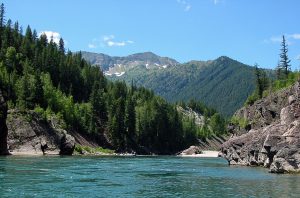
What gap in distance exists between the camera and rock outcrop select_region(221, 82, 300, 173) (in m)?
63.9

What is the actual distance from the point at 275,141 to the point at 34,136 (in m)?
70.8

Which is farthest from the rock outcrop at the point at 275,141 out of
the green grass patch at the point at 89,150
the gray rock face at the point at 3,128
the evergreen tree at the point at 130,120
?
the evergreen tree at the point at 130,120

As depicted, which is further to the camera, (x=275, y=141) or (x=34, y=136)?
(x=34, y=136)

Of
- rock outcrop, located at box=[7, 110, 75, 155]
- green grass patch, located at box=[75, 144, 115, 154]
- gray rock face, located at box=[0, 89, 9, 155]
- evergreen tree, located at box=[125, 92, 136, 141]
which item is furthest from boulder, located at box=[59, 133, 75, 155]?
evergreen tree, located at box=[125, 92, 136, 141]

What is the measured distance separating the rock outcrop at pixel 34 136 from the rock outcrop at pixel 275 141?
44.7 m

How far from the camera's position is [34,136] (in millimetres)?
122312

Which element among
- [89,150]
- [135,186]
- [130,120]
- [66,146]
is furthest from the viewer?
[130,120]

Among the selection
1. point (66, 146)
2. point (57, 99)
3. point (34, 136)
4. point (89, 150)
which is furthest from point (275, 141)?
point (57, 99)

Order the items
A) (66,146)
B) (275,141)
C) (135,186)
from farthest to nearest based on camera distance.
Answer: (66,146), (275,141), (135,186)

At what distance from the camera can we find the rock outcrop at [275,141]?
63.9 m

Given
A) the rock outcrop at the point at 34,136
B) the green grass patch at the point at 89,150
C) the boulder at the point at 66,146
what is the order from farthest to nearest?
1. the green grass patch at the point at 89,150
2. the boulder at the point at 66,146
3. the rock outcrop at the point at 34,136

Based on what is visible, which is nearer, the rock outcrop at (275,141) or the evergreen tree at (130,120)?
the rock outcrop at (275,141)

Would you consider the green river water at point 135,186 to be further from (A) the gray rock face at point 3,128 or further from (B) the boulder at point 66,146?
(B) the boulder at point 66,146

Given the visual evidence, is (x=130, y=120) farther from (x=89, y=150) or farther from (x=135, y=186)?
(x=135, y=186)
